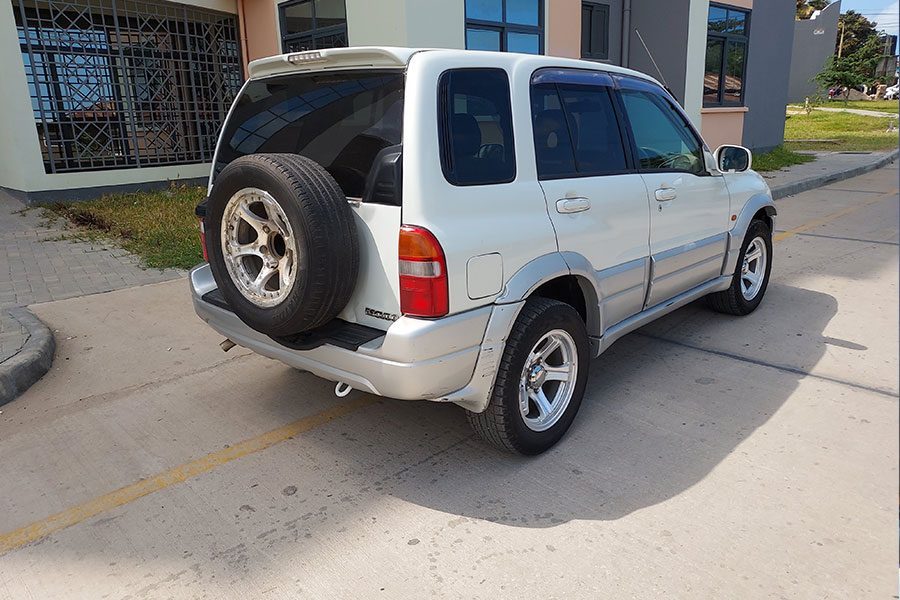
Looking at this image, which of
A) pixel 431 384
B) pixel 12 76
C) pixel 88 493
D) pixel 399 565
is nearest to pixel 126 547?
pixel 88 493

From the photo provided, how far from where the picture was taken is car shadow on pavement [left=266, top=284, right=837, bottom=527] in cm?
312

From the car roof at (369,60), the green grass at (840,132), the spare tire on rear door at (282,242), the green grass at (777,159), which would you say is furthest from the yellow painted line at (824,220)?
the green grass at (840,132)

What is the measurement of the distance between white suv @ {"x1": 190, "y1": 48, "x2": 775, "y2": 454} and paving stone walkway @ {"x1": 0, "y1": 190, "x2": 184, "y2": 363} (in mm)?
2798

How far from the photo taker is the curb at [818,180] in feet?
40.3

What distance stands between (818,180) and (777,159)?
3012mm

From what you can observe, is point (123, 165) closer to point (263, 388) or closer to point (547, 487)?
point (263, 388)

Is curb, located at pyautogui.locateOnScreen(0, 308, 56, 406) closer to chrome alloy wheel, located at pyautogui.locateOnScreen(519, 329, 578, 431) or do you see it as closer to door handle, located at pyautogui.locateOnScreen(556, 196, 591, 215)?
chrome alloy wheel, located at pyautogui.locateOnScreen(519, 329, 578, 431)

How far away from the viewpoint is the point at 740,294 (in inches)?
214

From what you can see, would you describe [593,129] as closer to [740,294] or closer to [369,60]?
[369,60]

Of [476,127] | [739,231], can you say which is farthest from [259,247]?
[739,231]

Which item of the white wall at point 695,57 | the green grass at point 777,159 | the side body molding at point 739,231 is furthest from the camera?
the green grass at point 777,159

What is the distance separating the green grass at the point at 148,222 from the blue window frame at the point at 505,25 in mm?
4923

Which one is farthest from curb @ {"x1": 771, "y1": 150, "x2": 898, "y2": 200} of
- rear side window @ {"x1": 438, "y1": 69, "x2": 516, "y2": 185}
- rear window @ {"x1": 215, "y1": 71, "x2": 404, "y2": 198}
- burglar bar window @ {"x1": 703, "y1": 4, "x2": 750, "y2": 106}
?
rear window @ {"x1": 215, "y1": 71, "x2": 404, "y2": 198}

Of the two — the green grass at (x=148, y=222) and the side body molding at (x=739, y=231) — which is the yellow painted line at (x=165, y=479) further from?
the green grass at (x=148, y=222)
